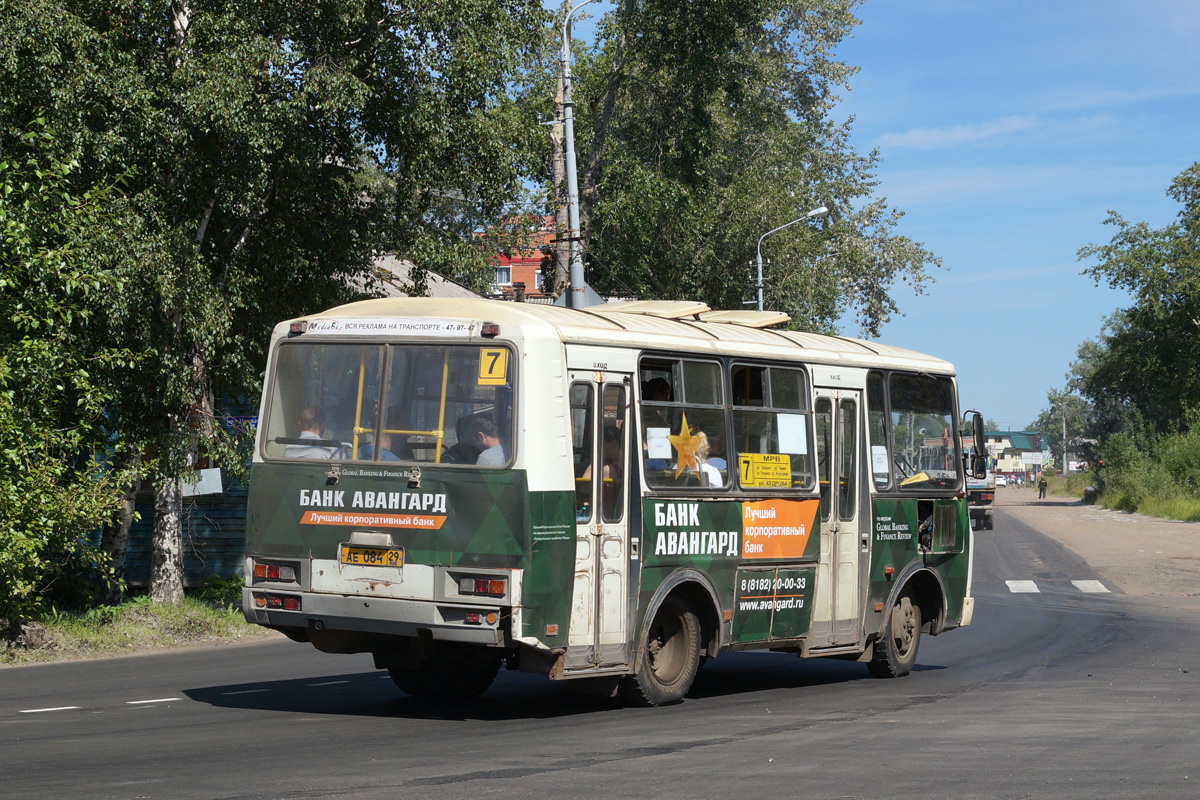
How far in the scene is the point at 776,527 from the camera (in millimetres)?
12539

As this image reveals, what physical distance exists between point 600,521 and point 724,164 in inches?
1417

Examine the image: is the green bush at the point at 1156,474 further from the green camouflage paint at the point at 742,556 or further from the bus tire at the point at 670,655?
the bus tire at the point at 670,655

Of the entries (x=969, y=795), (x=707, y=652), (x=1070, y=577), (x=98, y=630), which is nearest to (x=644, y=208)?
(x=1070, y=577)

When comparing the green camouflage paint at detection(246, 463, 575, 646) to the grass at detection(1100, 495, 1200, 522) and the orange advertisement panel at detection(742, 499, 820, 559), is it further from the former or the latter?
the grass at detection(1100, 495, 1200, 522)

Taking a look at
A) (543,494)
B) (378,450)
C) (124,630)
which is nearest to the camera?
(543,494)

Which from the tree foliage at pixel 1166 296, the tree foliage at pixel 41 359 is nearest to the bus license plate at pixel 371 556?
the tree foliage at pixel 41 359

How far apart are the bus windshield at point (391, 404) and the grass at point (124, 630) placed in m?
6.68

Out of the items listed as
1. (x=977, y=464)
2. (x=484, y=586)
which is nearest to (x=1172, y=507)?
(x=977, y=464)

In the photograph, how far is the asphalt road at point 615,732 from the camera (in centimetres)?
791

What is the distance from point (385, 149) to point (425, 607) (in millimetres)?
10260

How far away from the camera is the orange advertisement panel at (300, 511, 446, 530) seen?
398 inches

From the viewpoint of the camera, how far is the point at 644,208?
129 ft

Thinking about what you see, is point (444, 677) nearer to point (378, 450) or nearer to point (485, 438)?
point (378, 450)

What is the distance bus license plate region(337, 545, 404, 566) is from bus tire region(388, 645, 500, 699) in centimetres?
168
